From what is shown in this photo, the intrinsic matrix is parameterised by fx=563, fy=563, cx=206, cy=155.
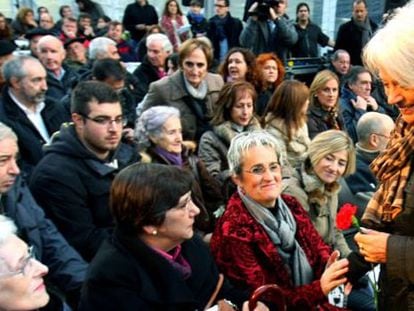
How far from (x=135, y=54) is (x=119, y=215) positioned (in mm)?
5612

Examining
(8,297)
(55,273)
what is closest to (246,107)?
(55,273)

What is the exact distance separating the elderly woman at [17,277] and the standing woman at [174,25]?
6109 mm

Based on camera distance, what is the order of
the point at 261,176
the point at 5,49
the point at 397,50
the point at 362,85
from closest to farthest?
1. the point at 397,50
2. the point at 261,176
3. the point at 5,49
4. the point at 362,85

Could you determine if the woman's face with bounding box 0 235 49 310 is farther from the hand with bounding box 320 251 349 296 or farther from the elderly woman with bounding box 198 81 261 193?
the elderly woman with bounding box 198 81 261 193

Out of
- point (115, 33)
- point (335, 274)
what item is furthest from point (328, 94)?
point (115, 33)

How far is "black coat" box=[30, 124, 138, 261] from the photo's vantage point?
2441mm

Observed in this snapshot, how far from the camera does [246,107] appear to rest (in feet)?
12.3

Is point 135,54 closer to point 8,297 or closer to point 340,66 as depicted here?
point 340,66

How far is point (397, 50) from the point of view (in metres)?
1.49

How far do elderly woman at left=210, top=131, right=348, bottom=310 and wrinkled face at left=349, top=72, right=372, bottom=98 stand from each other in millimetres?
3081

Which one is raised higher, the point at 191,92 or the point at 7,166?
the point at 7,166

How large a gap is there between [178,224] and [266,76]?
3.31m

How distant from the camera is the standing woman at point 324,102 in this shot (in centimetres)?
448

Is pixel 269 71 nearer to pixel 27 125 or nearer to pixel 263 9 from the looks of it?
pixel 263 9
